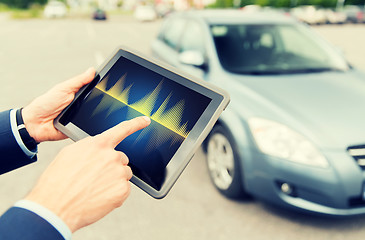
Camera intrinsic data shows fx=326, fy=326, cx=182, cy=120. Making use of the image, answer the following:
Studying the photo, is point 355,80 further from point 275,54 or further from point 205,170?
point 205,170

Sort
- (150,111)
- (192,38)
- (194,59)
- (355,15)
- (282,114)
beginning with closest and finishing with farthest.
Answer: (150,111) → (282,114) → (194,59) → (192,38) → (355,15)

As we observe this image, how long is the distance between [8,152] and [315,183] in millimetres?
1861

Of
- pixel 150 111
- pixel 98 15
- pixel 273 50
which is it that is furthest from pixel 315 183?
pixel 98 15

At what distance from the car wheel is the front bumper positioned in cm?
21

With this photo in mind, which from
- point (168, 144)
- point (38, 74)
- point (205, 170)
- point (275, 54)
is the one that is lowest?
point (38, 74)

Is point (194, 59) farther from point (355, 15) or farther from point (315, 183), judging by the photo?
point (355, 15)

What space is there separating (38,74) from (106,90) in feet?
21.7

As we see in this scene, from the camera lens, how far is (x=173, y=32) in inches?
176

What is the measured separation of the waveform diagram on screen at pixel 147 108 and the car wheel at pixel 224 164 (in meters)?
1.36

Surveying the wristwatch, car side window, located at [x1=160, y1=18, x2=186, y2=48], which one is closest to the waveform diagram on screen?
the wristwatch

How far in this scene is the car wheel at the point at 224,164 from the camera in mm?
2629

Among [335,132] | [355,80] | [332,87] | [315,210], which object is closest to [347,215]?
[315,210]

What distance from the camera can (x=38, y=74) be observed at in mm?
7355

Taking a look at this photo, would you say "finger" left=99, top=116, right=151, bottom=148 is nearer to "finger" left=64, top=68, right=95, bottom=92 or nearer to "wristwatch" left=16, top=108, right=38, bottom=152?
"finger" left=64, top=68, right=95, bottom=92
